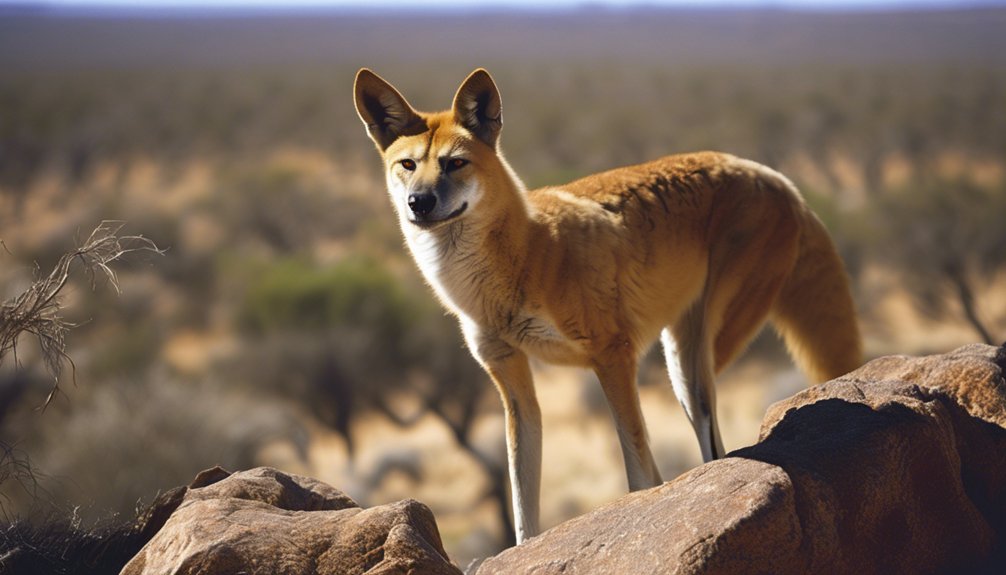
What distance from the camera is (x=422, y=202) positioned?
18.1 feet

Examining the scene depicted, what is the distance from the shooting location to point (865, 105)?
45281 millimetres

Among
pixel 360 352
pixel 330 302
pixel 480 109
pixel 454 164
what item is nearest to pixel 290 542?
pixel 454 164

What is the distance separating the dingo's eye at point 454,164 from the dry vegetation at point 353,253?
1.83 metres

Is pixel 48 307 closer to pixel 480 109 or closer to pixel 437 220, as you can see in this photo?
pixel 437 220

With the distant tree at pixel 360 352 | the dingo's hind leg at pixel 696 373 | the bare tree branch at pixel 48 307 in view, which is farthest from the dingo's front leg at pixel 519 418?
the distant tree at pixel 360 352

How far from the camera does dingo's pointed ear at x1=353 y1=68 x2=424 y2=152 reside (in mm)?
5961

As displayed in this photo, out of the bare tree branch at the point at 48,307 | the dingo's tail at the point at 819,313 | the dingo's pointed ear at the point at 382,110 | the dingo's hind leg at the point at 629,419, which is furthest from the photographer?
the dingo's tail at the point at 819,313

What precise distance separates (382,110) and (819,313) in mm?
2744

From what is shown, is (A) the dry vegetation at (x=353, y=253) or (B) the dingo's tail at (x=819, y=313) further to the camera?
(A) the dry vegetation at (x=353, y=253)

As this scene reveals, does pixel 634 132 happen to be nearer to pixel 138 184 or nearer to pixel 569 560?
pixel 138 184

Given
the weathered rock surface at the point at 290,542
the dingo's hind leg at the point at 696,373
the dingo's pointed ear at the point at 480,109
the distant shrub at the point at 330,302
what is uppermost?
the dingo's pointed ear at the point at 480,109

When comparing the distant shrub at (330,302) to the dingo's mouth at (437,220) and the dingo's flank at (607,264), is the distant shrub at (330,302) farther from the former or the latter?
the dingo's mouth at (437,220)

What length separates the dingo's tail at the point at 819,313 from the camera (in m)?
6.46

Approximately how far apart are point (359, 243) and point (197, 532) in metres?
24.9
